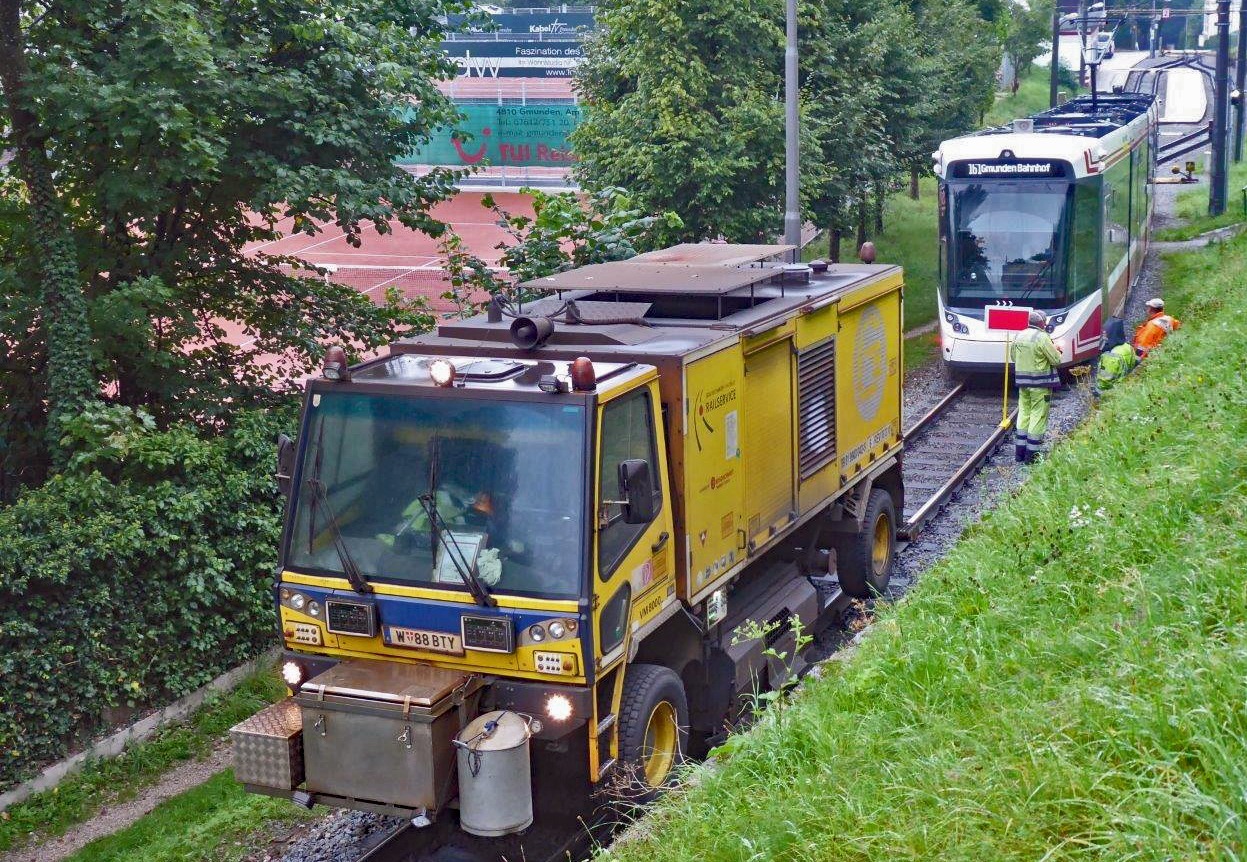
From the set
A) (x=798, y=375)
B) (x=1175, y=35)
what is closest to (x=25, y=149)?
(x=798, y=375)

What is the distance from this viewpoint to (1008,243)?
1819 centimetres

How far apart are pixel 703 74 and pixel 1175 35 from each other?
9642 cm

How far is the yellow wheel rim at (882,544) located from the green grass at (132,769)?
17.3ft

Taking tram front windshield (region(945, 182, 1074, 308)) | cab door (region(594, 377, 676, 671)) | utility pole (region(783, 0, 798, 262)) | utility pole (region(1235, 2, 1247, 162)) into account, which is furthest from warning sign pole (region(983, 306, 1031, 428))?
utility pole (region(1235, 2, 1247, 162))

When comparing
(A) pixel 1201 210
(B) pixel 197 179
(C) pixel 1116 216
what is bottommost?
(A) pixel 1201 210

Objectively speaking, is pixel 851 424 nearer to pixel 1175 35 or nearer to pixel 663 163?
pixel 663 163

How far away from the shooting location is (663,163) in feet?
61.6

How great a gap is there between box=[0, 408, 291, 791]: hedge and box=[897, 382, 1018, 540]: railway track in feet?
20.5

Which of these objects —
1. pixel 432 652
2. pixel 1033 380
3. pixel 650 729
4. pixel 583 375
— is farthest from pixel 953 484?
pixel 432 652

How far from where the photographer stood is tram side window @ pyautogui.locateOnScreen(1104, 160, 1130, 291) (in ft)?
63.1

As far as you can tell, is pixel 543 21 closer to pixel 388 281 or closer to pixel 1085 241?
pixel 388 281

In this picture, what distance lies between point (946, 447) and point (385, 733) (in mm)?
10867

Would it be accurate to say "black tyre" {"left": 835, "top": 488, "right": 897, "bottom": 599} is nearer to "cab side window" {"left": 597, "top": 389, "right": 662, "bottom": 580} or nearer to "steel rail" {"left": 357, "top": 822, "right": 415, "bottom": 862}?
"cab side window" {"left": 597, "top": 389, "right": 662, "bottom": 580}

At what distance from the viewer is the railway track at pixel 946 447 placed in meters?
13.9
